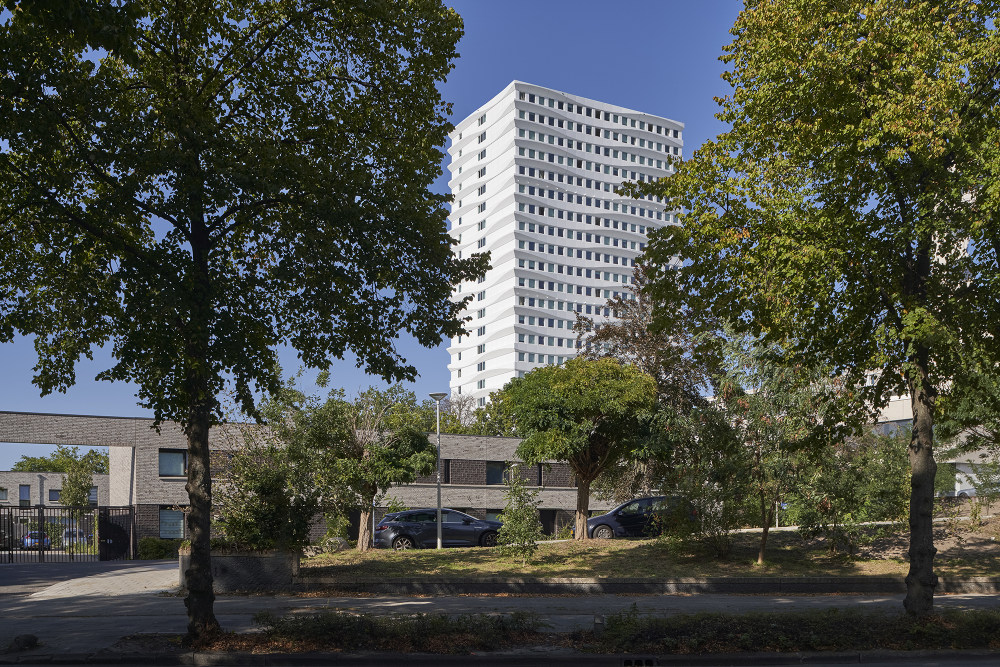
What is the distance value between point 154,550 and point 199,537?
24.2m

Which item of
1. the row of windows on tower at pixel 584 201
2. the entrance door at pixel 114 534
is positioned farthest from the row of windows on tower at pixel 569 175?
the entrance door at pixel 114 534

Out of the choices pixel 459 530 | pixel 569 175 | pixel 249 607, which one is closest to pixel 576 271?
pixel 569 175

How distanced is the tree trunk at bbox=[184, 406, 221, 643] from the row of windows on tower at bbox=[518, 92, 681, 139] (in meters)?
A: 143

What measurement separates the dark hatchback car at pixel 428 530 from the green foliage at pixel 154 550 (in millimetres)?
9535

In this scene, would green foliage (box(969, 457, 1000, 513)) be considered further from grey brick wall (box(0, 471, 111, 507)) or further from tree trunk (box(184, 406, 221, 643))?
grey brick wall (box(0, 471, 111, 507))

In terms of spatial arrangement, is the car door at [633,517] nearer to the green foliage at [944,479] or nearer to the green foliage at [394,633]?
the green foliage at [944,479]

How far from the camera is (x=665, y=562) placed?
826 inches

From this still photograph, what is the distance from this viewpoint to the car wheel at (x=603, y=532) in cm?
3081

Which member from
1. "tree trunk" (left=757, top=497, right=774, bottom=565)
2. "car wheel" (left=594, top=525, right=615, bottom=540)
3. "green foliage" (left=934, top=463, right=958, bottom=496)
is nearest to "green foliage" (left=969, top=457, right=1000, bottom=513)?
"green foliage" (left=934, top=463, right=958, bottom=496)

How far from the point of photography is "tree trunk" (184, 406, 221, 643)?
36.9ft

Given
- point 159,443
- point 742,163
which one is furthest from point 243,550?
point 159,443

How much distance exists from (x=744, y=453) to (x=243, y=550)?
453 inches

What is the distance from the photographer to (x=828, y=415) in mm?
14672

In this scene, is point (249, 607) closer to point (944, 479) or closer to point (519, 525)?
point (519, 525)
